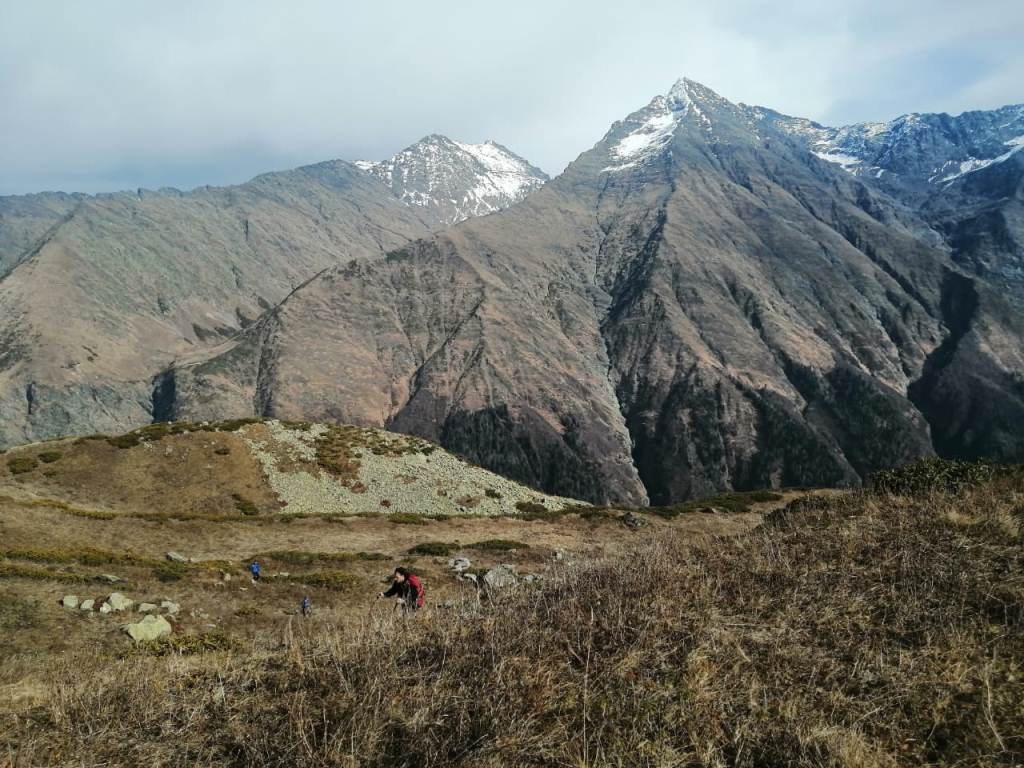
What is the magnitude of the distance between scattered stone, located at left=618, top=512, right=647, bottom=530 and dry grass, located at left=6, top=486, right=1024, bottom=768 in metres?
35.9

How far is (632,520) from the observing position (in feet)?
151

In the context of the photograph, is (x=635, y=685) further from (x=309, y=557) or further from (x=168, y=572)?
(x=309, y=557)

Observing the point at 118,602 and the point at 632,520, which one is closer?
the point at 118,602

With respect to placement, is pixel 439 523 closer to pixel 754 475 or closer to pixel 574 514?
pixel 574 514

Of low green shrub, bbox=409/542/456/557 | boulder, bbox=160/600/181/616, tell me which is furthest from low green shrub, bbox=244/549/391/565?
boulder, bbox=160/600/181/616

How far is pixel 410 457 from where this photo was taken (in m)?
66.3

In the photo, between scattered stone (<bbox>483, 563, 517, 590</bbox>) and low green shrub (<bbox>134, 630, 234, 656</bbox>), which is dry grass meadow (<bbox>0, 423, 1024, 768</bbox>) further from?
scattered stone (<bbox>483, 563, 517, 590</bbox>)

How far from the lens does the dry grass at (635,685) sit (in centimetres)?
562

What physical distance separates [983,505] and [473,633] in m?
11.8

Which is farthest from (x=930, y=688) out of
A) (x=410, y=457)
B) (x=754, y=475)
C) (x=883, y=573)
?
(x=754, y=475)

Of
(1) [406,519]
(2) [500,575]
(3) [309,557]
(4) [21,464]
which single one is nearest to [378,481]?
(1) [406,519]

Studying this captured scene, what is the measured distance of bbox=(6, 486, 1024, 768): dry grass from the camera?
562 cm

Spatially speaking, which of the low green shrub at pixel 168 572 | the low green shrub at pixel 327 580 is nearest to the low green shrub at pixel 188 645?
the low green shrub at pixel 168 572

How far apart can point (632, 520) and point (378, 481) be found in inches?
1087
